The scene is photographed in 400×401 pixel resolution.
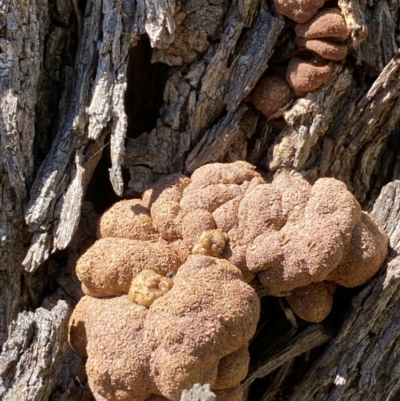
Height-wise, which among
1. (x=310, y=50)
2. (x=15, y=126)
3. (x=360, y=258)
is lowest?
(x=360, y=258)

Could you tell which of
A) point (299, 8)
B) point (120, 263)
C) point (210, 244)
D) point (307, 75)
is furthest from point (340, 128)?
point (120, 263)

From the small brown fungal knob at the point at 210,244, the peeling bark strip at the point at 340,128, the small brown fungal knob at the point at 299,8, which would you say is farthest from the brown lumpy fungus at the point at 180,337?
the small brown fungal knob at the point at 299,8

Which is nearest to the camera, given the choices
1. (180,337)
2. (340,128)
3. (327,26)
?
(180,337)

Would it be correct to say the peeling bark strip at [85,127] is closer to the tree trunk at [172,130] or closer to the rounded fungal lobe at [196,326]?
A: the tree trunk at [172,130]

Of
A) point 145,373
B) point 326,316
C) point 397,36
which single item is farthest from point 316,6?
point 145,373

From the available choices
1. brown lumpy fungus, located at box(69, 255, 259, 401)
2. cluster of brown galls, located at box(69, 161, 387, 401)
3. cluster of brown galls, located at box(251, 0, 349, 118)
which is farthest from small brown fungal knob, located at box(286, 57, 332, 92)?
brown lumpy fungus, located at box(69, 255, 259, 401)

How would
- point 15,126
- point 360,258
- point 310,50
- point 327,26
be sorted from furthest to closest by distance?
point 310,50
point 327,26
point 15,126
point 360,258

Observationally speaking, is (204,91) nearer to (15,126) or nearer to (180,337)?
(15,126)

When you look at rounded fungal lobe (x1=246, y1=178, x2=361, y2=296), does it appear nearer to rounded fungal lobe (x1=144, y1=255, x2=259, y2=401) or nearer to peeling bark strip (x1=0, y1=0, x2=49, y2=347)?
rounded fungal lobe (x1=144, y1=255, x2=259, y2=401)
